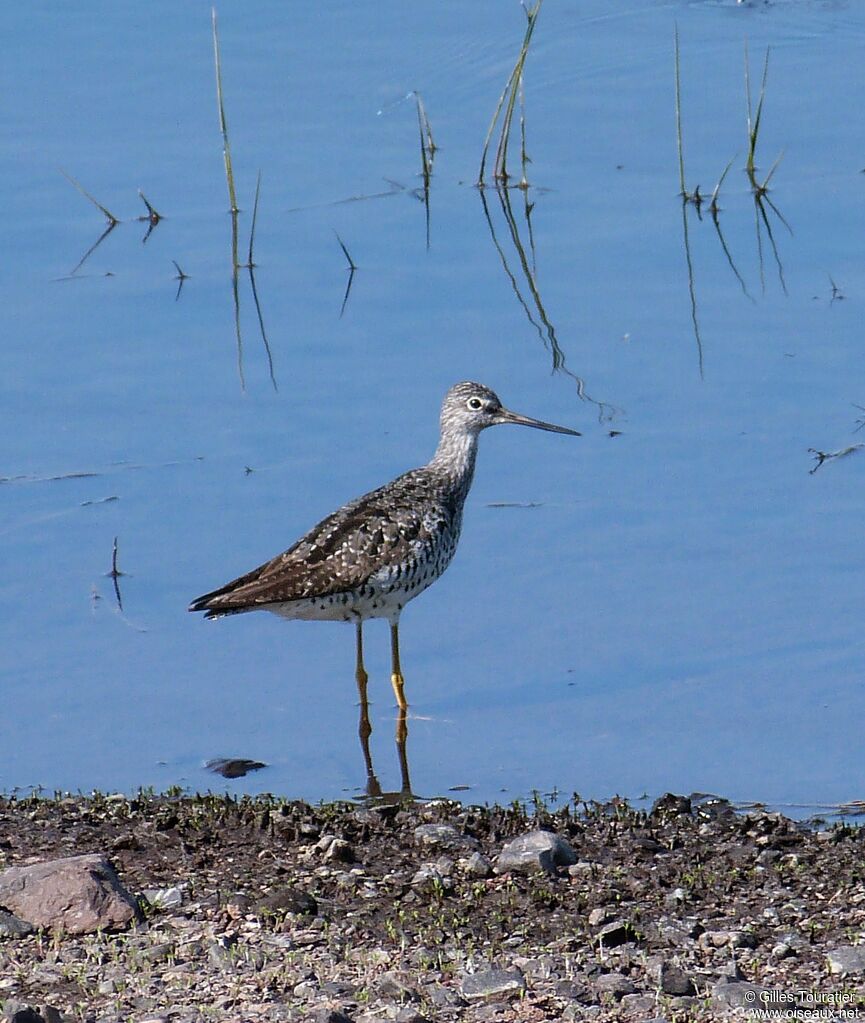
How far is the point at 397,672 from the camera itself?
316 inches

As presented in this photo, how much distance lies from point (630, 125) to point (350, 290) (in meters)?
3.18

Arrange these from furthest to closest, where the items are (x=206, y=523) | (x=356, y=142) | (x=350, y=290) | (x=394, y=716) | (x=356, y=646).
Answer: (x=356, y=142) < (x=350, y=290) < (x=206, y=523) < (x=356, y=646) < (x=394, y=716)

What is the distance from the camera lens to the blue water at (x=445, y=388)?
25.3 ft

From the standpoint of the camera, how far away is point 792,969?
17.2 ft

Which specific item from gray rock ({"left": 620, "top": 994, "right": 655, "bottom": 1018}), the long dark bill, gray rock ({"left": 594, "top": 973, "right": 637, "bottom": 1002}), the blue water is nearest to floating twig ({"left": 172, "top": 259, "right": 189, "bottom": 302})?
the blue water

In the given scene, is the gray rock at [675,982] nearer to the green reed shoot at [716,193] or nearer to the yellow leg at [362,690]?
the yellow leg at [362,690]

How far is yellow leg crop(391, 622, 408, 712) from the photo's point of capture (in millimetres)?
7910

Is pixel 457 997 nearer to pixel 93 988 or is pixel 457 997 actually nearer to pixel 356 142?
pixel 93 988

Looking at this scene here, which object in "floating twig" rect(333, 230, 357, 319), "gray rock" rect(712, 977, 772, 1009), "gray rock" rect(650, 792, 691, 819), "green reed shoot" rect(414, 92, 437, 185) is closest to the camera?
"gray rock" rect(712, 977, 772, 1009)

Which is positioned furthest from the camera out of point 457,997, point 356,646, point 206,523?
point 206,523

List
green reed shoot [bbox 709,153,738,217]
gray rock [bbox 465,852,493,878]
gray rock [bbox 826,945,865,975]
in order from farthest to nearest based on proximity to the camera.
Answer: green reed shoot [bbox 709,153,738,217], gray rock [bbox 465,852,493,878], gray rock [bbox 826,945,865,975]

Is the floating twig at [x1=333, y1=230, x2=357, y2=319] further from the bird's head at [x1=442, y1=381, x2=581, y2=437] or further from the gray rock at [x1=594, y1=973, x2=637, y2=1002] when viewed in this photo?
the gray rock at [x1=594, y1=973, x2=637, y2=1002]

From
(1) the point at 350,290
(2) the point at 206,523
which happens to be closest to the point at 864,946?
(2) the point at 206,523

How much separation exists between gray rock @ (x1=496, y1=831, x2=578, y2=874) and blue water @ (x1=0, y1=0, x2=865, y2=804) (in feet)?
3.09
